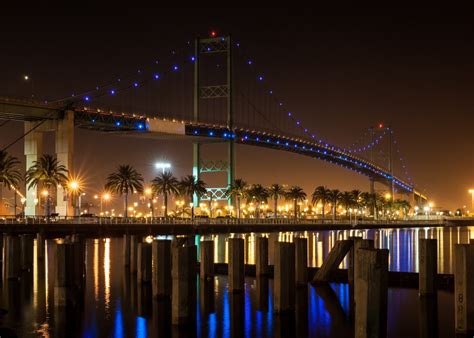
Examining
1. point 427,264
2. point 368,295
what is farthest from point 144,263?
point 368,295

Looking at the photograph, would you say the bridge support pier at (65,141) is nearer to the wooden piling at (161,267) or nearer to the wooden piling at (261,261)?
the wooden piling at (261,261)

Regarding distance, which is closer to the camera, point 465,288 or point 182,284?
point 465,288

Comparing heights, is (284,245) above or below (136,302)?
above

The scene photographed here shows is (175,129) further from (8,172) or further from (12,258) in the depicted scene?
(12,258)

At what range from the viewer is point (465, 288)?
20391 millimetres

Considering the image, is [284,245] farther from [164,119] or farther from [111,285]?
[164,119]

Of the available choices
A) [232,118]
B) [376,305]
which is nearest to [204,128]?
[232,118]

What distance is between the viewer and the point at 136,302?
27469 millimetres

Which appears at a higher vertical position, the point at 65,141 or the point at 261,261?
the point at 65,141

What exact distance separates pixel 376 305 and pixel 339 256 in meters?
12.5

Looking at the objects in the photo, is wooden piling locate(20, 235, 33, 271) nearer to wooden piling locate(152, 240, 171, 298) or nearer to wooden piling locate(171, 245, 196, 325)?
wooden piling locate(152, 240, 171, 298)

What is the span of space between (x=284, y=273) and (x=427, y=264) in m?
5.67

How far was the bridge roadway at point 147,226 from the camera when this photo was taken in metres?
51.0

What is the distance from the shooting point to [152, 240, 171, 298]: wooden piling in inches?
956
